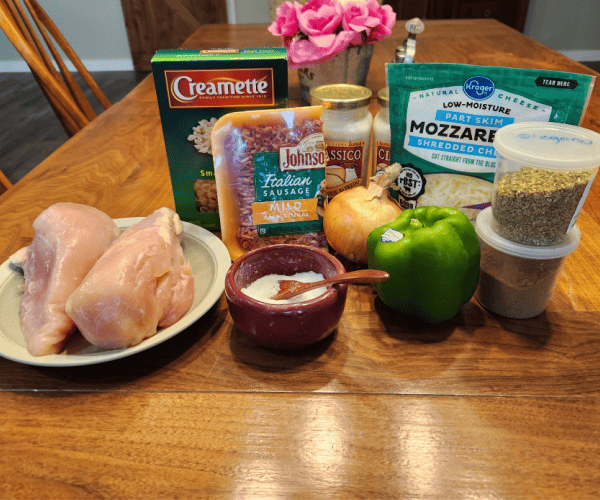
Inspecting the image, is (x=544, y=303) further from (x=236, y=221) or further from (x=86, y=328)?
(x=86, y=328)

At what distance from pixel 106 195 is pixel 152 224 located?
1.37 ft

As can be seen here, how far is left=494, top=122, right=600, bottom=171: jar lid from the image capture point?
0.60 m

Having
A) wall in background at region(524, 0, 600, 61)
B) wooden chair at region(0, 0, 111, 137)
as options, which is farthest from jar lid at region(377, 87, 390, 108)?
wall in background at region(524, 0, 600, 61)

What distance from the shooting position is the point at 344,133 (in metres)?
0.85

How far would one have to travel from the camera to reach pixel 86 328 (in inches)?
23.6

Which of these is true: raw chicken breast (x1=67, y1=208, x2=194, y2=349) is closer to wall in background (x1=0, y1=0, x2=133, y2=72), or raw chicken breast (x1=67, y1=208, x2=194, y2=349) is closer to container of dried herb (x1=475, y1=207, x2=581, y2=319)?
container of dried herb (x1=475, y1=207, x2=581, y2=319)

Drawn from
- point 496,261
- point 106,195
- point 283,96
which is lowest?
point 106,195

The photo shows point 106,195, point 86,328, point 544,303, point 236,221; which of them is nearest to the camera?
point 86,328

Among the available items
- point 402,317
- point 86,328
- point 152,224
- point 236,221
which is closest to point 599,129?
point 402,317

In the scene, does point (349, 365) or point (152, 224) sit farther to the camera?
point (152, 224)

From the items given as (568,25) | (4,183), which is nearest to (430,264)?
(4,183)

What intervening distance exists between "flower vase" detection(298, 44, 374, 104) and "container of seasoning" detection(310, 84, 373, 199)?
16.9 inches

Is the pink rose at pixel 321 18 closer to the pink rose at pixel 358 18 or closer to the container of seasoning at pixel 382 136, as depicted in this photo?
the pink rose at pixel 358 18

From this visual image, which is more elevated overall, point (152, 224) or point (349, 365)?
point (152, 224)
